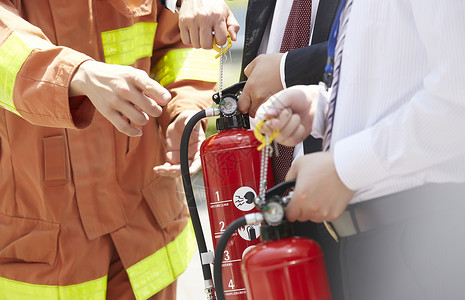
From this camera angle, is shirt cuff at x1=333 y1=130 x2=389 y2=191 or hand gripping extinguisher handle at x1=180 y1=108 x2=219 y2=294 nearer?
shirt cuff at x1=333 y1=130 x2=389 y2=191

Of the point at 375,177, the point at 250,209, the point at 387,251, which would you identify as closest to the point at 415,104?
the point at 375,177

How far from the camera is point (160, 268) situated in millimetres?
2139

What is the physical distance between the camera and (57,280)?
1.97 meters

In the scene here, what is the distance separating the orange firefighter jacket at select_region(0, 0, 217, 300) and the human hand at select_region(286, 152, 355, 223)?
825mm

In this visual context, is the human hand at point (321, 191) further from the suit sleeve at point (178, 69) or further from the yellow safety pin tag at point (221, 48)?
the suit sleeve at point (178, 69)

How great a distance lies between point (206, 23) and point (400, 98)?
0.73m

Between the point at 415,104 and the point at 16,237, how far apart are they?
1365mm

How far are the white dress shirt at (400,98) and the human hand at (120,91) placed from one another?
22.3 inches

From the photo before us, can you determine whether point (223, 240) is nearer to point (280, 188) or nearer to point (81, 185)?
point (280, 188)

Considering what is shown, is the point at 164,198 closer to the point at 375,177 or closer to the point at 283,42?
the point at 283,42

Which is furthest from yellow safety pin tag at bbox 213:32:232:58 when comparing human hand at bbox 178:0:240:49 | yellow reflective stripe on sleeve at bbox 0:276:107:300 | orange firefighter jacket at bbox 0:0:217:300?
yellow reflective stripe on sleeve at bbox 0:276:107:300

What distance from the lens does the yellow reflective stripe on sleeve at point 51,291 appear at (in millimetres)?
1971

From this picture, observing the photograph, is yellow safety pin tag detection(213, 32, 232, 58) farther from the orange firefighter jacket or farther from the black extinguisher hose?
the black extinguisher hose

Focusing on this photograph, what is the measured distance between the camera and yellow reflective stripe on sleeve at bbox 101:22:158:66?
2.03 metres
